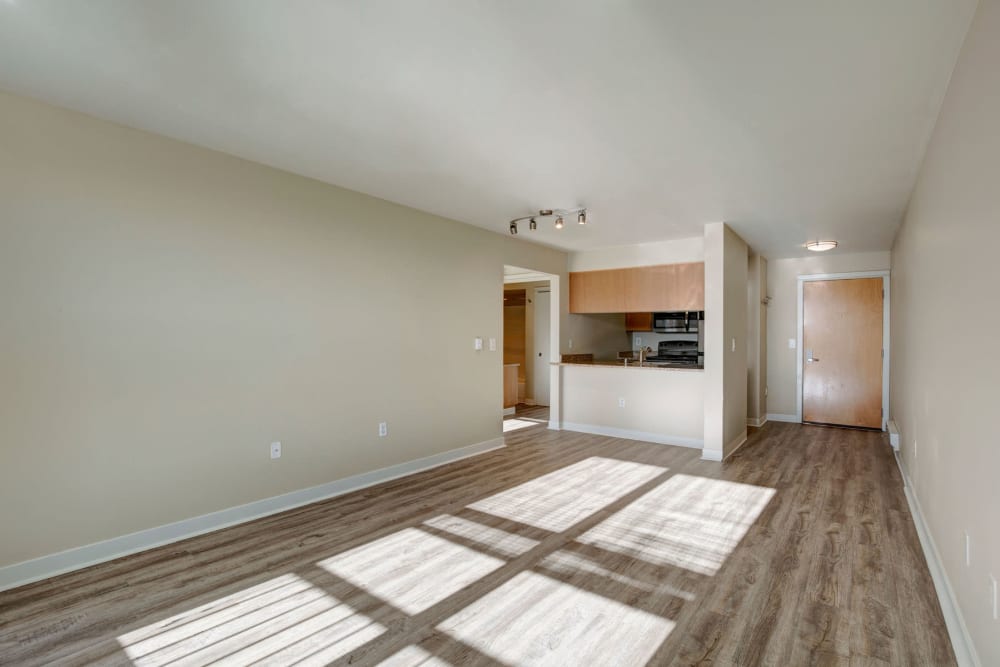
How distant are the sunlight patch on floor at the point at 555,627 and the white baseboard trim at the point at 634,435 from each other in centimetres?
365

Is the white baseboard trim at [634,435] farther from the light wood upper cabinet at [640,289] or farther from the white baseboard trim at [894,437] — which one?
the white baseboard trim at [894,437]

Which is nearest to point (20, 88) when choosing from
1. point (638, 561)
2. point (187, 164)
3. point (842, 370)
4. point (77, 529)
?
point (187, 164)

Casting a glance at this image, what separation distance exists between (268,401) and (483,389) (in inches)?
95.7

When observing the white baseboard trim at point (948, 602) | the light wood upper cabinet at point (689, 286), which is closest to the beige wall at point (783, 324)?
the light wood upper cabinet at point (689, 286)

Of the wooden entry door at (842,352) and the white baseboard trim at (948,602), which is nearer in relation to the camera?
the white baseboard trim at (948,602)

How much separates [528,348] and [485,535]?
19.4ft

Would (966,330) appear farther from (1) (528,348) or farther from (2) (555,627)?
(1) (528,348)

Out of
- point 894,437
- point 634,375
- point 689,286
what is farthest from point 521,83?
point 894,437

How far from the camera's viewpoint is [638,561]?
9.23 ft

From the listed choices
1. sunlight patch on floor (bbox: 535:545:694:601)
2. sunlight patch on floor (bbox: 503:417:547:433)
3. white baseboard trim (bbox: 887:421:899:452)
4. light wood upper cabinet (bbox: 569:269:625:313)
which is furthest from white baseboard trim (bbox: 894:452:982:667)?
sunlight patch on floor (bbox: 503:417:547:433)

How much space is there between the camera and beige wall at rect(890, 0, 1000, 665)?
162 centimetres

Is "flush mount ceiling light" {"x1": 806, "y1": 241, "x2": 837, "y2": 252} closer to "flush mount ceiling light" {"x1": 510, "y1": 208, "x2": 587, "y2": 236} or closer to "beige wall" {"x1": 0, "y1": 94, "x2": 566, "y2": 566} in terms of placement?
"flush mount ceiling light" {"x1": 510, "y1": 208, "x2": 587, "y2": 236}

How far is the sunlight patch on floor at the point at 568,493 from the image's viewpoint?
3510 millimetres

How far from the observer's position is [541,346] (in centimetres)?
874
